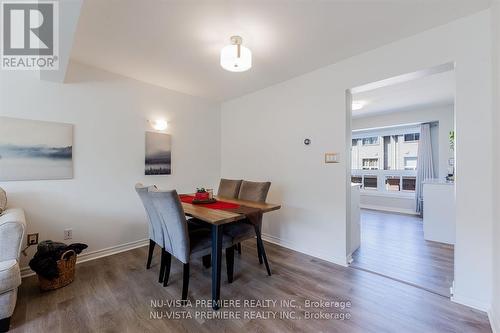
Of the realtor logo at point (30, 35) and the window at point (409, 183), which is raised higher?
the realtor logo at point (30, 35)

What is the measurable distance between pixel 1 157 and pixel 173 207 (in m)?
1.96

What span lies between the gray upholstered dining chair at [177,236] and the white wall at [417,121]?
5138mm

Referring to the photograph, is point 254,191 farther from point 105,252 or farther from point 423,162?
point 423,162

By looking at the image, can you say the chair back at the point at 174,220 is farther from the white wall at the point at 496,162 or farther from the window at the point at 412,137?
A: the window at the point at 412,137

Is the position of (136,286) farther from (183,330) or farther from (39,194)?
(39,194)

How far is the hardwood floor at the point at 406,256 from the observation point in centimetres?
217

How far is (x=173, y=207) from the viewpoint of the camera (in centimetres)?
169

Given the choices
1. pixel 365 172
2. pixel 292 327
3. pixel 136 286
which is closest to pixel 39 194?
pixel 136 286

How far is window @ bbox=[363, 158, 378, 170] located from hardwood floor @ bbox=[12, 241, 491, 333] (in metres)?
4.53

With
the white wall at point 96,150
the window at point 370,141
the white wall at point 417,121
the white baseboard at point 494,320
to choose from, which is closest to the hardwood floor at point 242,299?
the white baseboard at point 494,320

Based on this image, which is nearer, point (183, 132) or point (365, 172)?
point (183, 132)

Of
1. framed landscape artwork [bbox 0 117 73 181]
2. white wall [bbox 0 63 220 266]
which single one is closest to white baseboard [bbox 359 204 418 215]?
white wall [bbox 0 63 220 266]

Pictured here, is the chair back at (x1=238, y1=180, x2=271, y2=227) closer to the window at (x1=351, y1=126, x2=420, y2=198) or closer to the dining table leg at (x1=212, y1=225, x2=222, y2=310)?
the dining table leg at (x1=212, y1=225, x2=222, y2=310)

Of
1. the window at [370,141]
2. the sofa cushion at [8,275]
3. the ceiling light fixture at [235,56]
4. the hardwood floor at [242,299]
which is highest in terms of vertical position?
the ceiling light fixture at [235,56]
